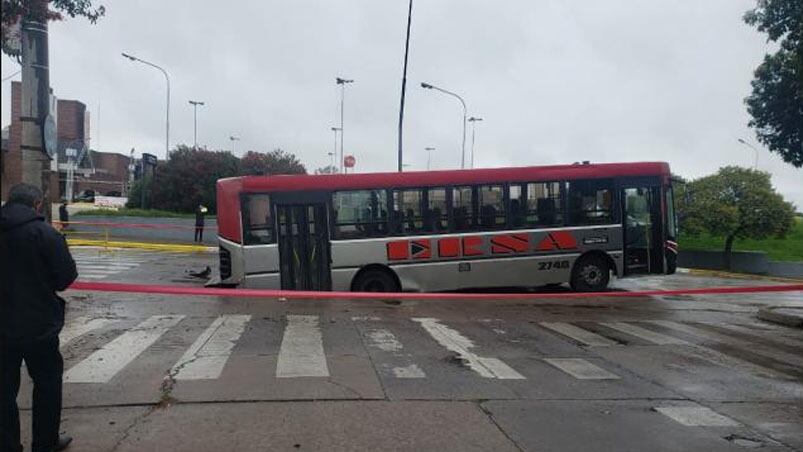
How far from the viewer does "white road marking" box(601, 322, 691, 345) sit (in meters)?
9.70

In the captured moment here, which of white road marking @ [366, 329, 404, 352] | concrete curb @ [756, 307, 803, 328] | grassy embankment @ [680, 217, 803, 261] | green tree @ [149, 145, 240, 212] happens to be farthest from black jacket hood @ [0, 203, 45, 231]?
green tree @ [149, 145, 240, 212]

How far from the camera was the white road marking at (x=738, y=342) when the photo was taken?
8.95 metres

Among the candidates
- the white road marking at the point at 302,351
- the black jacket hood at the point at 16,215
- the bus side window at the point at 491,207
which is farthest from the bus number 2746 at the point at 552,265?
the black jacket hood at the point at 16,215

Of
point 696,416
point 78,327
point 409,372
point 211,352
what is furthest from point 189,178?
point 696,416

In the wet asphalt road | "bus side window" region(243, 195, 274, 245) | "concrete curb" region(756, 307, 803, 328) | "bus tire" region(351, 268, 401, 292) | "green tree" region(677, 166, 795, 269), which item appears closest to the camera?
the wet asphalt road

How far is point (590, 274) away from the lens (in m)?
15.8

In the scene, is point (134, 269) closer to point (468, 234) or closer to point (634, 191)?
point (468, 234)

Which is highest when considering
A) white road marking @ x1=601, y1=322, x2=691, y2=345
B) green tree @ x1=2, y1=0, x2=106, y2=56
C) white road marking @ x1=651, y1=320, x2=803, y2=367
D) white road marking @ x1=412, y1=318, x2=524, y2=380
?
green tree @ x1=2, y1=0, x2=106, y2=56

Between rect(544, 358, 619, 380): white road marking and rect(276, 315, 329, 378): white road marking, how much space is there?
2618 mm

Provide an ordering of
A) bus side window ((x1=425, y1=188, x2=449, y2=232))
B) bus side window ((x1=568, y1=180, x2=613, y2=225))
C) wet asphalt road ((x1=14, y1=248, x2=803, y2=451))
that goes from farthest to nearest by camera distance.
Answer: bus side window ((x1=568, y1=180, x2=613, y2=225)) → bus side window ((x1=425, y1=188, x2=449, y2=232)) → wet asphalt road ((x1=14, y1=248, x2=803, y2=451))

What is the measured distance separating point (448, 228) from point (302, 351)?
740 cm

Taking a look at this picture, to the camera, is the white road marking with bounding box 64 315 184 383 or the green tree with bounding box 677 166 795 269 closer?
the white road marking with bounding box 64 315 184 383

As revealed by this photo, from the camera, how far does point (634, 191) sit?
52.4 feet

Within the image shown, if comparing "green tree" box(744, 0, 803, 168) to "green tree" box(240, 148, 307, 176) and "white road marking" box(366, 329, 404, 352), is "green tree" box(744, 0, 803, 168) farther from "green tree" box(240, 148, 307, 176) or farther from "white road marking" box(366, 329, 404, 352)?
"green tree" box(240, 148, 307, 176)
